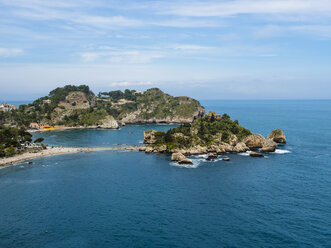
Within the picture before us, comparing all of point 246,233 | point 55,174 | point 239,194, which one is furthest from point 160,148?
point 246,233

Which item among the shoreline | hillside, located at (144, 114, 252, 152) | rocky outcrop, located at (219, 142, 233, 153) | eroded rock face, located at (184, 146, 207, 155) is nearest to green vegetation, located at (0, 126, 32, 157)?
the shoreline

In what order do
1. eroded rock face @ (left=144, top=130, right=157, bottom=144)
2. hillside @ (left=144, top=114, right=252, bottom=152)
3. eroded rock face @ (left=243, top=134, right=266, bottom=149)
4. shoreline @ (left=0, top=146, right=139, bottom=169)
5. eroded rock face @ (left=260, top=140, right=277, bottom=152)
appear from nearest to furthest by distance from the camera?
1. shoreline @ (left=0, top=146, right=139, bottom=169)
2. eroded rock face @ (left=260, top=140, right=277, bottom=152)
3. hillside @ (left=144, top=114, right=252, bottom=152)
4. eroded rock face @ (left=243, top=134, right=266, bottom=149)
5. eroded rock face @ (left=144, top=130, right=157, bottom=144)

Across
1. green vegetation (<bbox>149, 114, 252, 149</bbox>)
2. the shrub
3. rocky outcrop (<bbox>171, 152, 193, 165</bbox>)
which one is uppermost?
green vegetation (<bbox>149, 114, 252, 149</bbox>)

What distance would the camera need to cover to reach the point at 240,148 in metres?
117

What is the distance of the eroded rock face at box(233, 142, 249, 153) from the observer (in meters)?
117

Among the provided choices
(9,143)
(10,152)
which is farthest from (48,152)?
(9,143)

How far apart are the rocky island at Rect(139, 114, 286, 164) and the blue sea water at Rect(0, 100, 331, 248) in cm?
1425

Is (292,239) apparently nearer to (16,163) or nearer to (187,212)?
(187,212)

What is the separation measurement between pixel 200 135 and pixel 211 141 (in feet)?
20.0

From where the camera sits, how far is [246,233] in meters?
50.0

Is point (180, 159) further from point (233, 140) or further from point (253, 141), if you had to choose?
point (253, 141)

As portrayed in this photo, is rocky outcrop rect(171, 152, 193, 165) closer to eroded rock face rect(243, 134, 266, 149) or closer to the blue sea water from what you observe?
the blue sea water

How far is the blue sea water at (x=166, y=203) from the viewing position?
4881 centimetres

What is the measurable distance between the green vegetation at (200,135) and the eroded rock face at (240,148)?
196 inches
